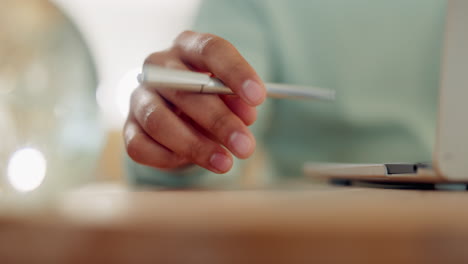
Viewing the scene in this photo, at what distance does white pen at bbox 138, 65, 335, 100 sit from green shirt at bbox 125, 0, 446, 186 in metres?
0.19

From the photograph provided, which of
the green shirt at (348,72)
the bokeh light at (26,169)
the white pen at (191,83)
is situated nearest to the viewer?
the white pen at (191,83)

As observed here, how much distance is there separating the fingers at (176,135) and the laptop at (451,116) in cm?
8

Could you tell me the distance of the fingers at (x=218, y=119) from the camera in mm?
200

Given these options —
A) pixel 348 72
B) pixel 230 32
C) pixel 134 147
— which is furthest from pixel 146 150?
pixel 348 72

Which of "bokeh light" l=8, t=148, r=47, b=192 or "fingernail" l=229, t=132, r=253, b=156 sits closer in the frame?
"fingernail" l=229, t=132, r=253, b=156

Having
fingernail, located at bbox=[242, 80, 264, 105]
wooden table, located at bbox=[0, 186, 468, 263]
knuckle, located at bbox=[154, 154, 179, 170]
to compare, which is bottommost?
wooden table, located at bbox=[0, 186, 468, 263]

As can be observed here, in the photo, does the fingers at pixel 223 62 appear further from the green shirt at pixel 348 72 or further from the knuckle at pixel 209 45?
the green shirt at pixel 348 72

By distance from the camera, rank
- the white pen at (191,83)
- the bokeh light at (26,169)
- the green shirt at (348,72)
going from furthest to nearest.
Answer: the green shirt at (348,72), the bokeh light at (26,169), the white pen at (191,83)

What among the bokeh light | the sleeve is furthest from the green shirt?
the bokeh light

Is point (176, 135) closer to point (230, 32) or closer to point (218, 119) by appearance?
point (218, 119)

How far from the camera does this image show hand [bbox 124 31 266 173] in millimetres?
199

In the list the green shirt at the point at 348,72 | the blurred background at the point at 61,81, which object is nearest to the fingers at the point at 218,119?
the blurred background at the point at 61,81

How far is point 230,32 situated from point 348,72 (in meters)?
0.32

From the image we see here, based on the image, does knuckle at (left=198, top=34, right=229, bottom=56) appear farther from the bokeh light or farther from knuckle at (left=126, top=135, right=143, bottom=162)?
the bokeh light
